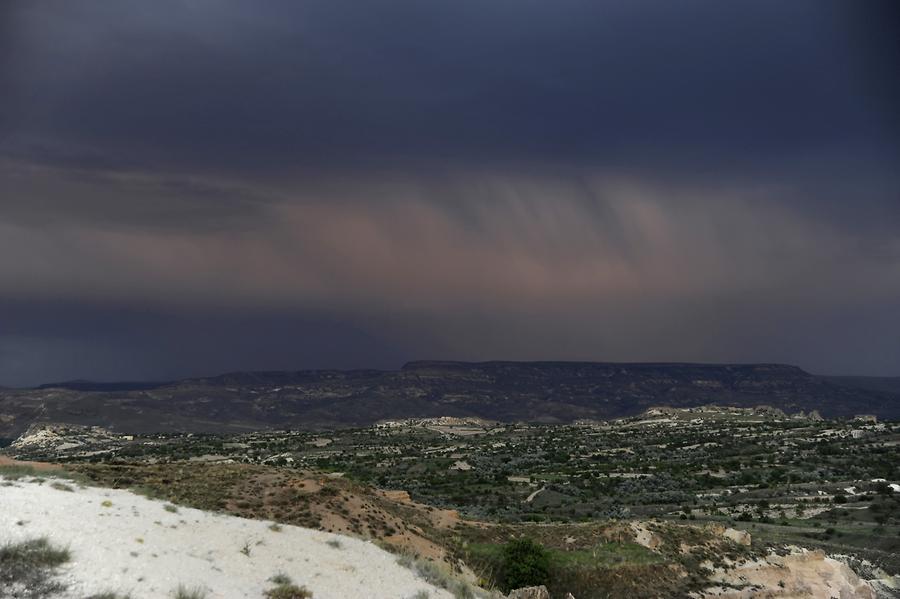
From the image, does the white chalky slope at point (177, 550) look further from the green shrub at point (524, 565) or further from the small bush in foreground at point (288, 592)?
the green shrub at point (524, 565)

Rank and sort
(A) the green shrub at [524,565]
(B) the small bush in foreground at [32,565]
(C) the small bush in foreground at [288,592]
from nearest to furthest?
1. (B) the small bush in foreground at [32,565]
2. (C) the small bush in foreground at [288,592]
3. (A) the green shrub at [524,565]

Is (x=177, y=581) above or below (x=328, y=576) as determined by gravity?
above

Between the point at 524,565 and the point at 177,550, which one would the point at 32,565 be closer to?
the point at 177,550

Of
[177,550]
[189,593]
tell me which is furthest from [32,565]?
[177,550]

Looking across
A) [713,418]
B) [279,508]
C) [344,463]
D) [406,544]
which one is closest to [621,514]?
[406,544]

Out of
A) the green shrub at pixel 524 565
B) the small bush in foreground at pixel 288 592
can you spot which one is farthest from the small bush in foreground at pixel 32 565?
the green shrub at pixel 524 565

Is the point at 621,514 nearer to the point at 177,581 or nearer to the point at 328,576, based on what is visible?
the point at 328,576

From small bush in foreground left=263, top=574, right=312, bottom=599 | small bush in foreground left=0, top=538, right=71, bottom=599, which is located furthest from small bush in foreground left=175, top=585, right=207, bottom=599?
small bush in foreground left=0, top=538, right=71, bottom=599

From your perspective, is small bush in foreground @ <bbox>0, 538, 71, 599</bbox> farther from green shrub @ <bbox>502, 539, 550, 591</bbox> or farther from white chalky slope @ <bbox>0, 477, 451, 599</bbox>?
green shrub @ <bbox>502, 539, 550, 591</bbox>

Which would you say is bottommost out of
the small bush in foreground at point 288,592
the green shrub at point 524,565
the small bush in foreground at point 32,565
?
the green shrub at point 524,565
